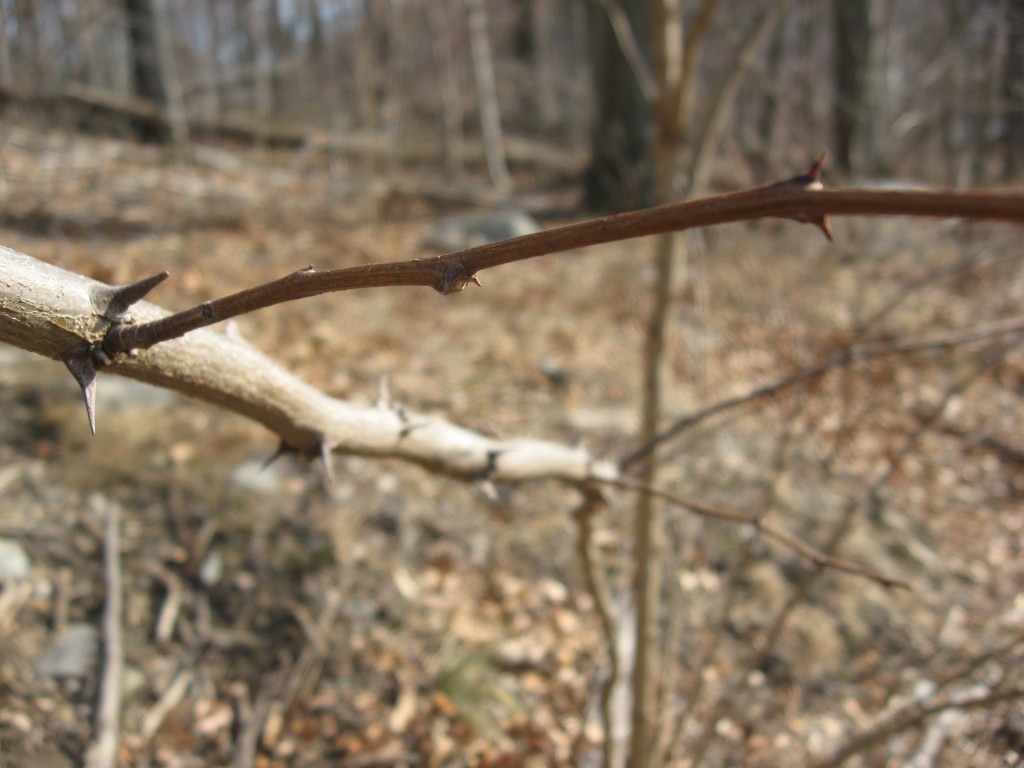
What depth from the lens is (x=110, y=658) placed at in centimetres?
250

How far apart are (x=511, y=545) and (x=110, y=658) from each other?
6.06 feet

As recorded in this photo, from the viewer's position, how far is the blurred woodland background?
6.92ft

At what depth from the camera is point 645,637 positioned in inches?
80.4

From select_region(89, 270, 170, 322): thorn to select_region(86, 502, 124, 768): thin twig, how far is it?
2.08 meters

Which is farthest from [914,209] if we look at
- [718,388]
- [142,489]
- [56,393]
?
[718,388]

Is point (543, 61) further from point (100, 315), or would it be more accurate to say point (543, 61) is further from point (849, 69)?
point (100, 315)

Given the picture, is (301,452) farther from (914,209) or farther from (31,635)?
(31,635)

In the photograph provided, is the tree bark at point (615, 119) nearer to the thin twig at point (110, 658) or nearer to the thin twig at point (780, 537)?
the thin twig at point (110, 658)

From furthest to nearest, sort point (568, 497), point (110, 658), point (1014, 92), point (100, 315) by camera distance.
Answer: point (1014, 92) → point (568, 497) → point (110, 658) → point (100, 315)

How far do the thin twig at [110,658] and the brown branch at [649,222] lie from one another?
7.13 ft

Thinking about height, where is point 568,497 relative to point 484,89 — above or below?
below

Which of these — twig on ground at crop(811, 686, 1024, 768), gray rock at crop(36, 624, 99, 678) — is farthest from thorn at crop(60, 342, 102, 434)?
gray rock at crop(36, 624, 99, 678)

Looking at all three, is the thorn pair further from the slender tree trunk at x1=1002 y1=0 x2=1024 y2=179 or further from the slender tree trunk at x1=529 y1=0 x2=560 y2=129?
the slender tree trunk at x1=529 y1=0 x2=560 y2=129

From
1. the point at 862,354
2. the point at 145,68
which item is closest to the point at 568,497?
the point at 862,354
